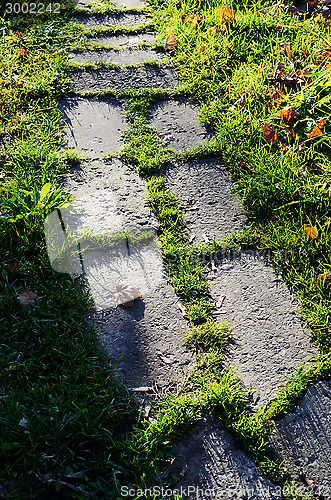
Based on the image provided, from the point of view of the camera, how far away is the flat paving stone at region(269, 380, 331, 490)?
66.4 inches

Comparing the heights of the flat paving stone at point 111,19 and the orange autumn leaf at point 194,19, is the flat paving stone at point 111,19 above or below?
above

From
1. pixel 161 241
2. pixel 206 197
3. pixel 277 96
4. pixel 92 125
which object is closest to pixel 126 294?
pixel 161 241

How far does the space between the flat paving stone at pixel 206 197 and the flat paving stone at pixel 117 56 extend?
4.81 ft

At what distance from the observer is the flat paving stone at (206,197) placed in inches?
103

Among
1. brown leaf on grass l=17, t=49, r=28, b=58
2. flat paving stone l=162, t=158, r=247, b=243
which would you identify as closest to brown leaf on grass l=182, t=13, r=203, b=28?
brown leaf on grass l=17, t=49, r=28, b=58

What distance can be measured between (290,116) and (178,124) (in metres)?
0.85

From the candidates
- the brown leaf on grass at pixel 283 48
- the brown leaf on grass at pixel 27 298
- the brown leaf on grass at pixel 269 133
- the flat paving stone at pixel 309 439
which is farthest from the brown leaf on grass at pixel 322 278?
the brown leaf on grass at pixel 283 48

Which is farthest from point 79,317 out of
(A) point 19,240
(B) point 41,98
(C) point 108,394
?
(B) point 41,98

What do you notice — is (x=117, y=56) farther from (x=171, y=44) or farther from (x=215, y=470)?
(x=215, y=470)

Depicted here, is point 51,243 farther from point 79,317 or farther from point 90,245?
point 79,317

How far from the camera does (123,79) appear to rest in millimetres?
3594

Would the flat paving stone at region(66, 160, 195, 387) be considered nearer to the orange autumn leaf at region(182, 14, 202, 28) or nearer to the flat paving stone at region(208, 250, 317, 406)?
the flat paving stone at region(208, 250, 317, 406)

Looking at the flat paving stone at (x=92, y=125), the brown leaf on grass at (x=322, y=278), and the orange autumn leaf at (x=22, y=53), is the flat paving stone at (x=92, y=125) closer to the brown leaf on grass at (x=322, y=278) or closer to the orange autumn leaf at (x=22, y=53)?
the orange autumn leaf at (x=22, y=53)

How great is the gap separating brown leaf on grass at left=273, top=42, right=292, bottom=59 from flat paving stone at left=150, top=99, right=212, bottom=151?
0.88 m
